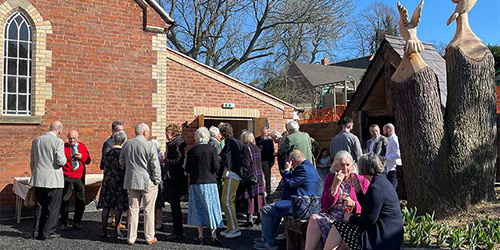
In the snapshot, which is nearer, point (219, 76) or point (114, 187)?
point (114, 187)

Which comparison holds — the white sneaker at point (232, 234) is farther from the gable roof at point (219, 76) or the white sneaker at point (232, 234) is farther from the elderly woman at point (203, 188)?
the gable roof at point (219, 76)

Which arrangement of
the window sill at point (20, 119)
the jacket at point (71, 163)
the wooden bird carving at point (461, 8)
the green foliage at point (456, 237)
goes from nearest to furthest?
the green foliage at point (456, 237), the wooden bird carving at point (461, 8), the jacket at point (71, 163), the window sill at point (20, 119)

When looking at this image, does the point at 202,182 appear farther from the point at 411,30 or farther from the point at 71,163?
the point at 411,30

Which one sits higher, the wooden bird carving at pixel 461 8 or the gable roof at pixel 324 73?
the gable roof at pixel 324 73

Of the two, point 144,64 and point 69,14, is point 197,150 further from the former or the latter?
point 69,14

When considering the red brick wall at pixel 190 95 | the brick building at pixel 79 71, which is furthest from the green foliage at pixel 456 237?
the red brick wall at pixel 190 95

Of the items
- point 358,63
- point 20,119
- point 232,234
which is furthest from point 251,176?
point 358,63

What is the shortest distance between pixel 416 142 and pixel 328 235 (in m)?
2.86

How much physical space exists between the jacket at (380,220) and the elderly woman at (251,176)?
3.14 m

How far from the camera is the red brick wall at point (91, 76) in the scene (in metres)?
8.83

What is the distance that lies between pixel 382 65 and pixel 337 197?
227 inches

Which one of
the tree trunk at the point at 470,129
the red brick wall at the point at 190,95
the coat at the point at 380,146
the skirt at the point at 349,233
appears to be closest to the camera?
the skirt at the point at 349,233

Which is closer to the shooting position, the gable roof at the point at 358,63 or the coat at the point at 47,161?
the coat at the point at 47,161

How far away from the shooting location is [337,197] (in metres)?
4.95
